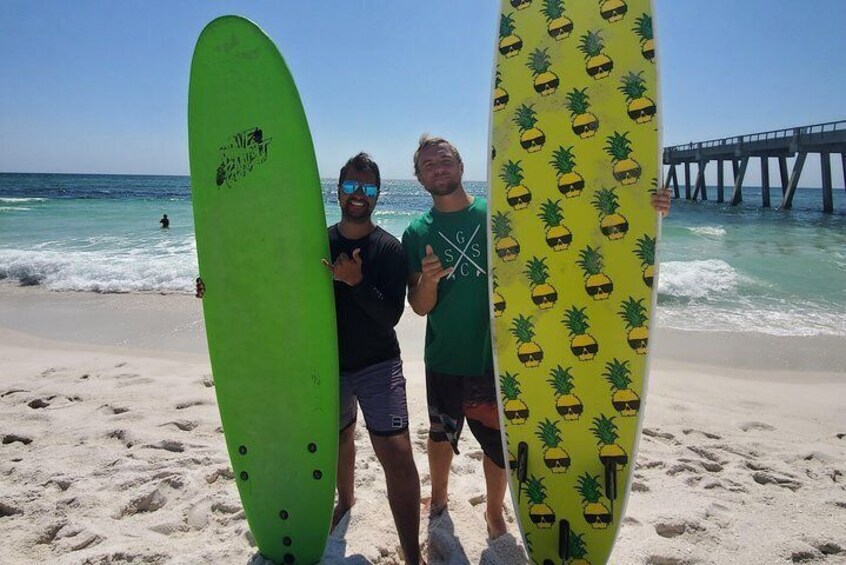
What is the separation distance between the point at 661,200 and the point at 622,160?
0.77 ft

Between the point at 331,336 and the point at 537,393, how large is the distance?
91 centimetres

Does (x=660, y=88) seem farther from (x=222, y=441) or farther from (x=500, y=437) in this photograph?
Answer: (x=222, y=441)

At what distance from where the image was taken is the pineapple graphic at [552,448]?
2240 millimetres

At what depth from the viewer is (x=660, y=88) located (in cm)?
216

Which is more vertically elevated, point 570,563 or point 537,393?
point 537,393

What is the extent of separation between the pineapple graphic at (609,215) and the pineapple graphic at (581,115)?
0.26 meters

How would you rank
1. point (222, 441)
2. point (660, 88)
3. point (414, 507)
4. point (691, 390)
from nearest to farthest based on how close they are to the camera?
1. point (414, 507)
2. point (660, 88)
3. point (222, 441)
4. point (691, 390)

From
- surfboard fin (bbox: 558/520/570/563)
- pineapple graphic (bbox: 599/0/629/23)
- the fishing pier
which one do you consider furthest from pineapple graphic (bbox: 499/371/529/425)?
the fishing pier

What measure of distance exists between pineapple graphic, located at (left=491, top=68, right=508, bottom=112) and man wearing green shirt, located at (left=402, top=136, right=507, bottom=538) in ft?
1.23

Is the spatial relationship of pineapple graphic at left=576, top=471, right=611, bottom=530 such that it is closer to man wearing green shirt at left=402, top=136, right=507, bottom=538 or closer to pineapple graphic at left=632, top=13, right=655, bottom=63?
man wearing green shirt at left=402, top=136, right=507, bottom=538

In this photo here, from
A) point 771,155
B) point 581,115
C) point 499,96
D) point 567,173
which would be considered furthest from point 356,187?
point 771,155

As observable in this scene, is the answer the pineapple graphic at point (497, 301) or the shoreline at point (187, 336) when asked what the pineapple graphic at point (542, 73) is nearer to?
the pineapple graphic at point (497, 301)

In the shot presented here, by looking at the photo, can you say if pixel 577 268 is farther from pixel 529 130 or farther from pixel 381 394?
pixel 381 394

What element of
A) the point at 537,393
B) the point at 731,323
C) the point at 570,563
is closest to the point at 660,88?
the point at 537,393
